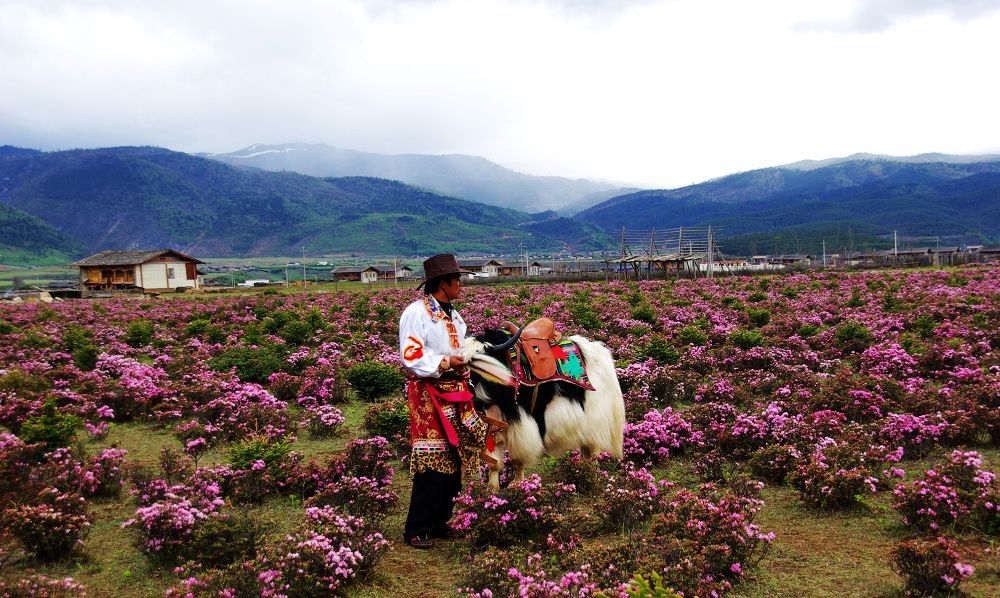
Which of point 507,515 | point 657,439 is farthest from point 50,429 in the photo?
point 657,439

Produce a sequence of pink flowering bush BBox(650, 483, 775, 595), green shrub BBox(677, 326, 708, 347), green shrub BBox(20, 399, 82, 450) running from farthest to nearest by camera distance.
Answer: green shrub BBox(677, 326, 708, 347) → green shrub BBox(20, 399, 82, 450) → pink flowering bush BBox(650, 483, 775, 595)

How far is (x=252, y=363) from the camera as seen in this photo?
42.6 ft

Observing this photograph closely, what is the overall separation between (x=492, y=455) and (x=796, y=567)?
283 centimetres

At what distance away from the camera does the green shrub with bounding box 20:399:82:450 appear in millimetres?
7578

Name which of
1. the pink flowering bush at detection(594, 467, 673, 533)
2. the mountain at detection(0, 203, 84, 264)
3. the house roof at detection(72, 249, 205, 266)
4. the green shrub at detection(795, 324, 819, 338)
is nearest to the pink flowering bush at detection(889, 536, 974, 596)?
the pink flowering bush at detection(594, 467, 673, 533)

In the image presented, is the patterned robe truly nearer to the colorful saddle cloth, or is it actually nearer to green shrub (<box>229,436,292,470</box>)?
the colorful saddle cloth

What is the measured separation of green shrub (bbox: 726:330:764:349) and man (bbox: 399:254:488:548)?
9593mm

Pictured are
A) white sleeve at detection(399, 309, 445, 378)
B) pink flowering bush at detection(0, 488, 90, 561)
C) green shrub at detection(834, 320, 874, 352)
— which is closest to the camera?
pink flowering bush at detection(0, 488, 90, 561)

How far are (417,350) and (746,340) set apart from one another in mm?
10288

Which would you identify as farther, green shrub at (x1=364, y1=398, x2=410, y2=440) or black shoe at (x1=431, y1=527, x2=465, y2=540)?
green shrub at (x1=364, y1=398, x2=410, y2=440)

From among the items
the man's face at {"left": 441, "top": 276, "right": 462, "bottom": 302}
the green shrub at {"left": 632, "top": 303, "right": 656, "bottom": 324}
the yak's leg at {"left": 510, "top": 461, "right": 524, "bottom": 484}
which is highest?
the man's face at {"left": 441, "top": 276, "right": 462, "bottom": 302}

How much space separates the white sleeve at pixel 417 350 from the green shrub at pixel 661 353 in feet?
26.4

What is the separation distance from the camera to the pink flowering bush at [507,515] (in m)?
5.52

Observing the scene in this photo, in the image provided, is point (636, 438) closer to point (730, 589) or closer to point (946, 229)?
point (730, 589)
